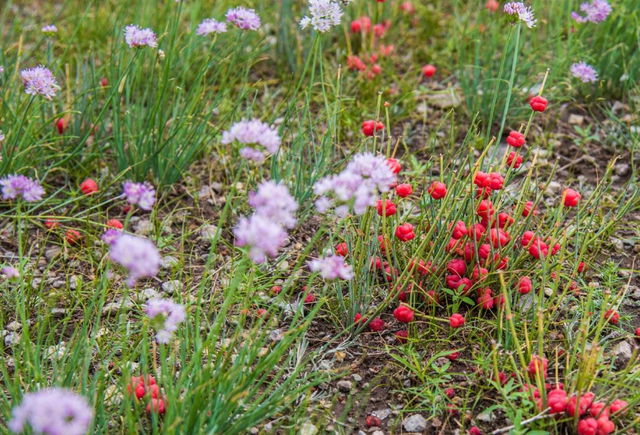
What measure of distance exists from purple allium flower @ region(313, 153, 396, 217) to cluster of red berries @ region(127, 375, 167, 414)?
656mm

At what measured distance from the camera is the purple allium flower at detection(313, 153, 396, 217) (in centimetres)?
156

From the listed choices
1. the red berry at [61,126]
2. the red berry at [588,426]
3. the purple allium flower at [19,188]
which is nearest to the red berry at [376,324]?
the red berry at [588,426]

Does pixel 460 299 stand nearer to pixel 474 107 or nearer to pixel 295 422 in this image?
pixel 295 422

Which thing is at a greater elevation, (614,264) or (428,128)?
(428,128)

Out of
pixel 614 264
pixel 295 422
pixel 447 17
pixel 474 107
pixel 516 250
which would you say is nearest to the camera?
pixel 295 422

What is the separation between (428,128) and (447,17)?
125cm

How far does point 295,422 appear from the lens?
6.32 ft

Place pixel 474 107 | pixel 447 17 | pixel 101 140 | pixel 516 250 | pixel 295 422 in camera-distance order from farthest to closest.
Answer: pixel 447 17 < pixel 474 107 < pixel 101 140 < pixel 516 250 < pixel 295 422

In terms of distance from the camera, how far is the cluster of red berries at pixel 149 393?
1.76 m

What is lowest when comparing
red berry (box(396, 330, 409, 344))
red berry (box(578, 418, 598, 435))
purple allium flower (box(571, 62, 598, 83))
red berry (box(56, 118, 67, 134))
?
red berry (box(578, 418, 598, 435))

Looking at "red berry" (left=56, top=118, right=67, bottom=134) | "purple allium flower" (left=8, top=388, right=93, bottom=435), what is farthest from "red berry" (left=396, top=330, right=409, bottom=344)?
"red berry" (left=56, top=118, right=67, bottom=134)

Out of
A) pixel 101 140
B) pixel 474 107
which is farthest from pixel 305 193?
pixel 474 107

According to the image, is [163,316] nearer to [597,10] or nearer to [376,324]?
[376,324]

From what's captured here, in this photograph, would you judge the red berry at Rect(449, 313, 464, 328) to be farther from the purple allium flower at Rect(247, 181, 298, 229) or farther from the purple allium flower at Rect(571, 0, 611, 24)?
the purple allium flower at Rect(571, 0, 611, 24)
